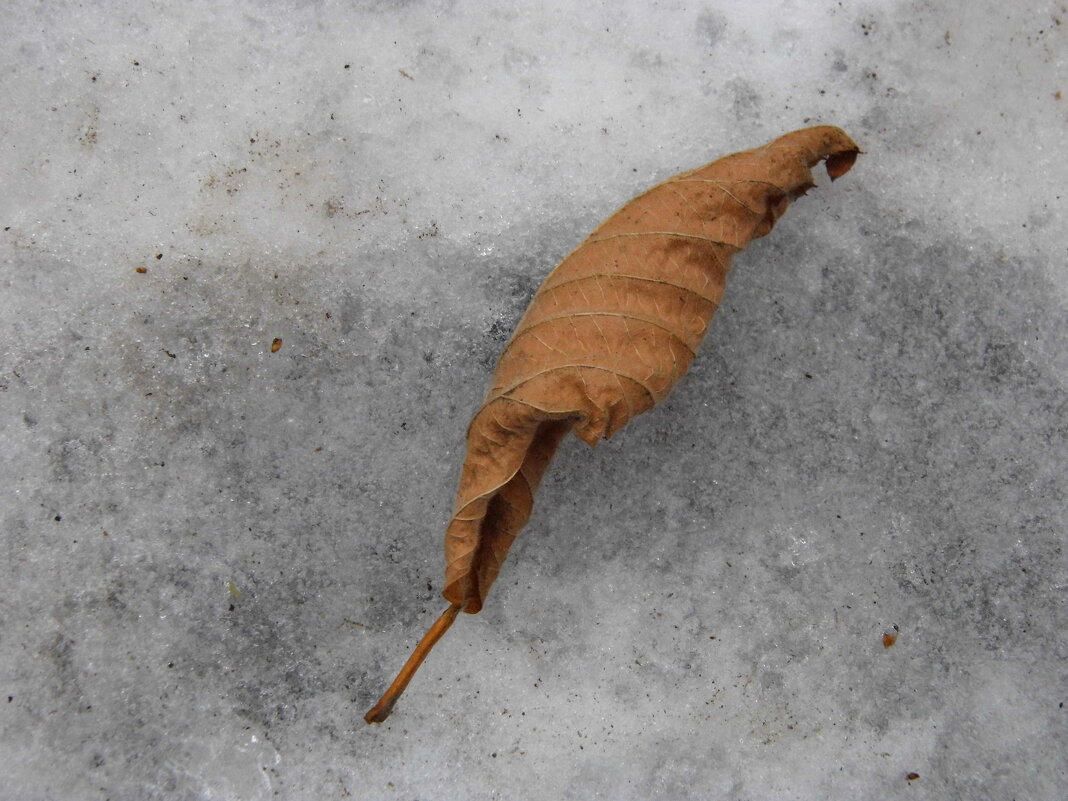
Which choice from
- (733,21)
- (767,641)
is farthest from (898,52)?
(767,641)

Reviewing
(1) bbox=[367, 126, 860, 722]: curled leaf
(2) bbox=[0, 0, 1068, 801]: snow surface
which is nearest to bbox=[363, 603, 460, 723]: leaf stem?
(1) bbox=[367, 126, 860, 722]: curled leaf

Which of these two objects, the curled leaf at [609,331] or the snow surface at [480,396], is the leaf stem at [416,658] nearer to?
the curled leaf at [609,331]

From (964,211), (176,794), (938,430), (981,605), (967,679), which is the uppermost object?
(964,211)

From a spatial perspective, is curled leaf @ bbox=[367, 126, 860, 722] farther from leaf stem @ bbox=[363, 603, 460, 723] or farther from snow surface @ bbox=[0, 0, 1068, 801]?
snow surface @ bbox=[0, 0, 1068, 801]

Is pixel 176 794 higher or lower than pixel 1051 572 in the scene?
lower

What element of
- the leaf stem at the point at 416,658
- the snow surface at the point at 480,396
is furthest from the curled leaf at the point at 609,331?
the snow surface at the point at 480,396

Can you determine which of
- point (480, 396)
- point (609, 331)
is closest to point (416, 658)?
point (480, 396)

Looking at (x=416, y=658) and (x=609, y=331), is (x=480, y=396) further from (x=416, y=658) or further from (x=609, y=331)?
(x=416, y=658)

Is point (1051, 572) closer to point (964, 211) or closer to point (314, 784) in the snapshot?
point (964, 211)
